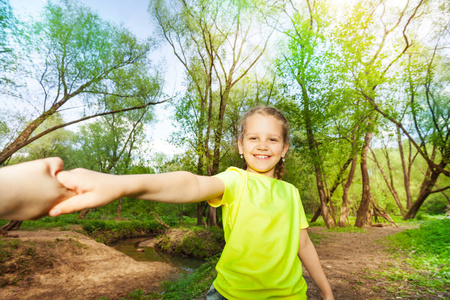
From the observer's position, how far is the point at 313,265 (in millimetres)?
1681

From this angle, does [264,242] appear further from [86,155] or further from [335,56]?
[86,155]

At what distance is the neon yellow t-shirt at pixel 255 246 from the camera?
1.36m

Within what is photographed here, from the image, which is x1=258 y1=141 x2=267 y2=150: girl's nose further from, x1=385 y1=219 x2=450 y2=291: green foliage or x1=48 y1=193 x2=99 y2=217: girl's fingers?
x1=385 y1=219 x2=450 y2=291: green foliage

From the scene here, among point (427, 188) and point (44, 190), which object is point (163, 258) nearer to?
point (44, 190)

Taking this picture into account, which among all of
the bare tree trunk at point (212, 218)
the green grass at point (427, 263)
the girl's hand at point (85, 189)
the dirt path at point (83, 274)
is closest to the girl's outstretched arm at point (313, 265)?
the girl's hand at point (85, 189)

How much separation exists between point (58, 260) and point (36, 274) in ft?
3.02

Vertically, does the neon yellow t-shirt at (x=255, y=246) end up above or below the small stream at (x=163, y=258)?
above

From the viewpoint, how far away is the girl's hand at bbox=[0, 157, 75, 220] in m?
0.59

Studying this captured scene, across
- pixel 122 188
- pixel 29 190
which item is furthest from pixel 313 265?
pixel 29 190

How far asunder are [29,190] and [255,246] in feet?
3.85

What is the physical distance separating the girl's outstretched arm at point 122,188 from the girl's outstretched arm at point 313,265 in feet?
3.47

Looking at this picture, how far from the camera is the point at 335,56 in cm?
1123

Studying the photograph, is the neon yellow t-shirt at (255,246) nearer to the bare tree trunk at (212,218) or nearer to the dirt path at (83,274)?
the dirt path at (83,274)

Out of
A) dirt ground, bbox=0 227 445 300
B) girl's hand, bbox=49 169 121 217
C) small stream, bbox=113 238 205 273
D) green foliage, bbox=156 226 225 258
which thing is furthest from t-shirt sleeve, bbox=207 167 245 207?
green foliage, bbox=156 226 225 258
